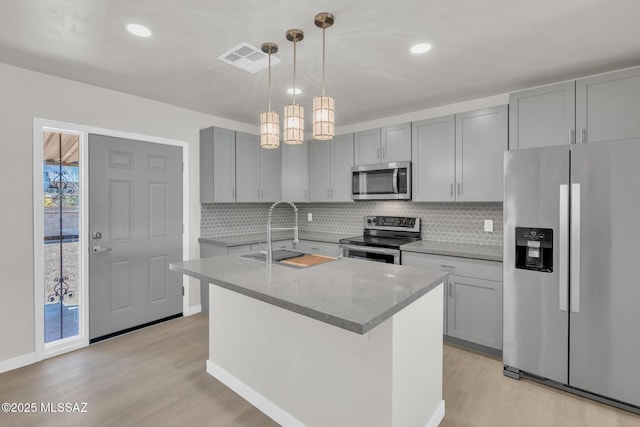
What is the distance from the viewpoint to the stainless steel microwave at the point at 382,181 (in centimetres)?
354

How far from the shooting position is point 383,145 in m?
3.74

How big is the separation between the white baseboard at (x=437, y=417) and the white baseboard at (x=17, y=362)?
10.6 feet

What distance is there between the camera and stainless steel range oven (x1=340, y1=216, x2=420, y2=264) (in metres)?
3.37

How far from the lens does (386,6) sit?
1.78m

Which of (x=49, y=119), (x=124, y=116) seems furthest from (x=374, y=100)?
(x=49, y=119)

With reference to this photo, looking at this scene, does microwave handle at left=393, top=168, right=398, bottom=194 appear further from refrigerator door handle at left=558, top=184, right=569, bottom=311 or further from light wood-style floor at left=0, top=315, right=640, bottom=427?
light wood-style floor at left=0, top=315, right=640, bottom=427

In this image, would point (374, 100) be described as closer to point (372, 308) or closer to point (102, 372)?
point (372, 308)

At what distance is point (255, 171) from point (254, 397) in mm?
2756

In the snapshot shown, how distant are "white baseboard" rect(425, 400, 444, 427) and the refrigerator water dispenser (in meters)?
1.23

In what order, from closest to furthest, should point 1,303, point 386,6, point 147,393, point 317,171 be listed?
point 386,6, point 147,393, point 1,303, point 317,171

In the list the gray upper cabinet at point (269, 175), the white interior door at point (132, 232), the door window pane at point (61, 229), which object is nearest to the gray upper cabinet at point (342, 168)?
the gray upper cabinet at point (269, 175)

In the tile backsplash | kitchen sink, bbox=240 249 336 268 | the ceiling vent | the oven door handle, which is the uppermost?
the ceiling vent

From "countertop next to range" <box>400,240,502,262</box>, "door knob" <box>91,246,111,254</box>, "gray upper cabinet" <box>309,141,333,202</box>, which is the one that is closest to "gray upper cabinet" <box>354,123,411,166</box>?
"gray upper cabinet" <box>309,141,333,202</box>

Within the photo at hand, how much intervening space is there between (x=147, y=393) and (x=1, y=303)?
148 centimetres
